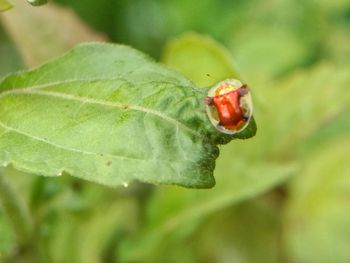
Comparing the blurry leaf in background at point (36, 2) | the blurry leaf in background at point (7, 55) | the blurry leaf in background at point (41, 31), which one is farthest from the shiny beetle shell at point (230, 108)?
the blurry leaf in background at point (7, 55)

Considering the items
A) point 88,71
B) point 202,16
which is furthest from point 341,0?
point 88,71

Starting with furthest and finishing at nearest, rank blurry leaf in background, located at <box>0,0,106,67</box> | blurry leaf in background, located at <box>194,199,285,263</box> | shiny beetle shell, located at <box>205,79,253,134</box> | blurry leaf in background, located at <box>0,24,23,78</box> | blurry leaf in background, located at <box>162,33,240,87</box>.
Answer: blurry leaf in background, located at <box>0,24,23,78</box>, blurry leaf in background, located at <box>194,199,285,263</box>, blurry leaf in background, located at <box>0,0,106,67</box>, blurry leaf in background, located at <box>162,33,240,87</box>, shiny beetle shell, located at <box>205,79,253,134</box>

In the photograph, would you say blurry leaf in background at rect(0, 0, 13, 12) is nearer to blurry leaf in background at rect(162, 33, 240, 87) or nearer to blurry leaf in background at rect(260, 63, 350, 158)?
blurry leaf in background at rect(162, 33, 240, 87)

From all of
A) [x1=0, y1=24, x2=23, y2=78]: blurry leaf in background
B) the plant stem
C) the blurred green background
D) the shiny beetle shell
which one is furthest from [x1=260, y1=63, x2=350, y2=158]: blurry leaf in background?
[x1=0, y1=24, x2=23, y2=78]: blurry leaf in background

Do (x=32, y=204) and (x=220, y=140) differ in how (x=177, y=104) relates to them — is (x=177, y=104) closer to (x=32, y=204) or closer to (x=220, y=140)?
(x=220, y=140)

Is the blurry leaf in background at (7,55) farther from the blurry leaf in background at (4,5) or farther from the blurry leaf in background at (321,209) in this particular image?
the blurry leaf in background at (4,5)

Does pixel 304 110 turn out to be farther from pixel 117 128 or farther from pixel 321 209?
pixel 117 128

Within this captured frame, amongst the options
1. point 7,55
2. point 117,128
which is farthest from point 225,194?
point 7,55
